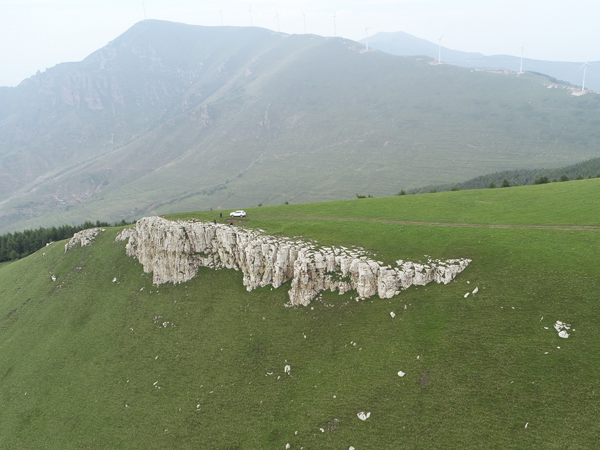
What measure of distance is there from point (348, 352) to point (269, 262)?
18625 mm

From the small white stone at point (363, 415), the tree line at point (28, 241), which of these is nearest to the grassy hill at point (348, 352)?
the small white stone at point (363, 415)

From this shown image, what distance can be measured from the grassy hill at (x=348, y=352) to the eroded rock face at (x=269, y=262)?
6.33 feet

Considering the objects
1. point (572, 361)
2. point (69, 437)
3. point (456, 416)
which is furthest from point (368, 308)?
point (69, 437)

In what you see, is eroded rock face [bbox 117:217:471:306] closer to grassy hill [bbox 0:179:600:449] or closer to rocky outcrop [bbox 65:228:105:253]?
grassy hill [bbox 0:179:600:449]

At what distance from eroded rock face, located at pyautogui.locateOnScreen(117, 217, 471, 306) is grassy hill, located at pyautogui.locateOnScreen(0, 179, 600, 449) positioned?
1.93m

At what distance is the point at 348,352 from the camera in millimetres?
35344

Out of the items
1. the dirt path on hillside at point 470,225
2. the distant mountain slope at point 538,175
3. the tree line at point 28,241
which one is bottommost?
the tree line at point 28,241

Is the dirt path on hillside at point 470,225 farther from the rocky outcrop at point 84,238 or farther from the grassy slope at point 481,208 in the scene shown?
the rocky outcrop at point 84,238

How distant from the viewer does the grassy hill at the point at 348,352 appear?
27.1m

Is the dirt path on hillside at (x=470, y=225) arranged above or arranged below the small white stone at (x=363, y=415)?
above

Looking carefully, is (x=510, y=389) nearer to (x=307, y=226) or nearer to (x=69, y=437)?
(x=307, y=226)

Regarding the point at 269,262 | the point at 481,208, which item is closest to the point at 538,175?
the point at 481,208

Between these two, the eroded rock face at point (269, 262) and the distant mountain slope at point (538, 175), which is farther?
the distant mountain slope at point (538, 175)

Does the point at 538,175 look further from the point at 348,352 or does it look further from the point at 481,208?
the point at 348,352
